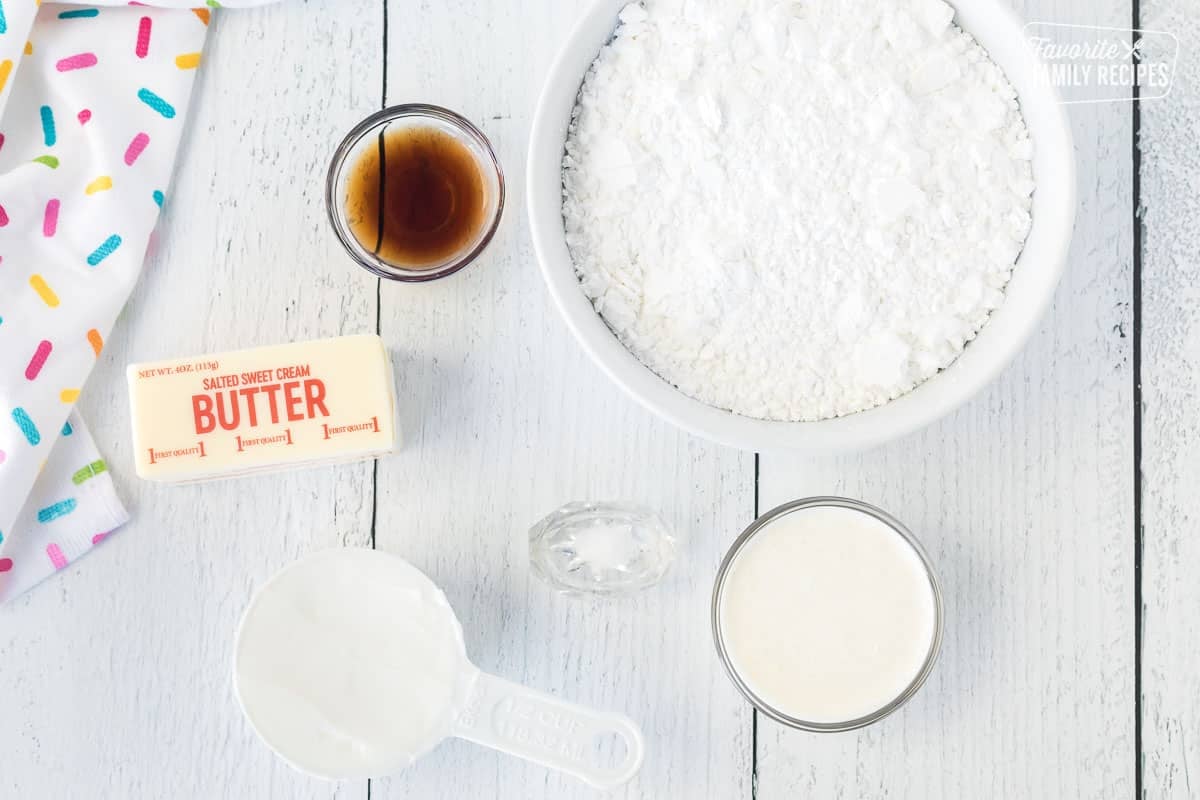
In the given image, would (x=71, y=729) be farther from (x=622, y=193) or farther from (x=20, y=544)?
(x=622, y=193)

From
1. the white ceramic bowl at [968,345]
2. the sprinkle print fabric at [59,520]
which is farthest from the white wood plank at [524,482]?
the sprinkle print fabric at [59,520]

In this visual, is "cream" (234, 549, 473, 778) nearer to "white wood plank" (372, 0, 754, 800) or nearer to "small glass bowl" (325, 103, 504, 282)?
"white wood plank" (372, 0, 754, 800)

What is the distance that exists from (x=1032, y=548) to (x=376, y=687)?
1.66ft

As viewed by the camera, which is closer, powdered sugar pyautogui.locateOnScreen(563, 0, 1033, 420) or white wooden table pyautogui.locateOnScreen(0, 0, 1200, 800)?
powdered sugar pyautogui.locateOnScreen(563, 0, 1033, 420)

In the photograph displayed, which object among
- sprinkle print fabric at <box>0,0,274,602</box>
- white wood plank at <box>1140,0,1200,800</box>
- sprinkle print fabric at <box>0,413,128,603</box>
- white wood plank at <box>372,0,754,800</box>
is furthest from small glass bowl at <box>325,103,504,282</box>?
white wood plank at <box>1140,0,1200,800</box>

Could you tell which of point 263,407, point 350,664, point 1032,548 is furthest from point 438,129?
point 1032,548

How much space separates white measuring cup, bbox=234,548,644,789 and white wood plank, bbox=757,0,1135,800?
0.56 ft

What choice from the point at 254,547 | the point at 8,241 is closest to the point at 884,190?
the point at 254,547

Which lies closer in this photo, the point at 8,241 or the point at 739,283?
the point at 739,283

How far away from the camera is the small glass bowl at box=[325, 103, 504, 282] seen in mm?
761

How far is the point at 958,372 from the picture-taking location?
0.67 metres

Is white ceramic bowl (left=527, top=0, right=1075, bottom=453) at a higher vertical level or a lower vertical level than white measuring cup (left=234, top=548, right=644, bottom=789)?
higher

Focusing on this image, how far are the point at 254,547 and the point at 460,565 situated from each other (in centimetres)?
16

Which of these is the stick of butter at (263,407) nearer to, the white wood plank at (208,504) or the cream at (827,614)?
the white wood plank at (208,504)
